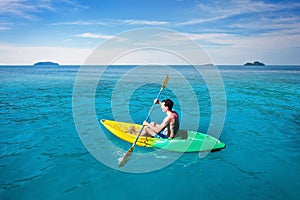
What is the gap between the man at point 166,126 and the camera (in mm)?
7844

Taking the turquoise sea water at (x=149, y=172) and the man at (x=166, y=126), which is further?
the man at (x=166, y=126)

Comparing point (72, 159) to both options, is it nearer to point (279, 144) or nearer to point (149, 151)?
point (149, 151)

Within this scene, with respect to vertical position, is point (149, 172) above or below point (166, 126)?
below

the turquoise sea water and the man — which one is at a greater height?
the man

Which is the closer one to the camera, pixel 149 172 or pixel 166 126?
pixel 149 172

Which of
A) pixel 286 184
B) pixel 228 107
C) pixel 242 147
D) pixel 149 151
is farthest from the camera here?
pixel 228 107

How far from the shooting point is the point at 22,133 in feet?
33.8

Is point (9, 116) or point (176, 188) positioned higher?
Answer: point (9, 116)

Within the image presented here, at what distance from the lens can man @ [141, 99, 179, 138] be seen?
7.84 meters

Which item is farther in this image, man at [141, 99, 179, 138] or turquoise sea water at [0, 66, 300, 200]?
man at [141, 99, 179, 138]

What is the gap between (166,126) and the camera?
26.5 ft

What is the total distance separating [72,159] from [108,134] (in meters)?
2.43

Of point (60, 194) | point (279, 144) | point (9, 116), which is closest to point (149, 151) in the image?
point (60, 194)

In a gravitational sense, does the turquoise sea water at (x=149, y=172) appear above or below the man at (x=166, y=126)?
below
